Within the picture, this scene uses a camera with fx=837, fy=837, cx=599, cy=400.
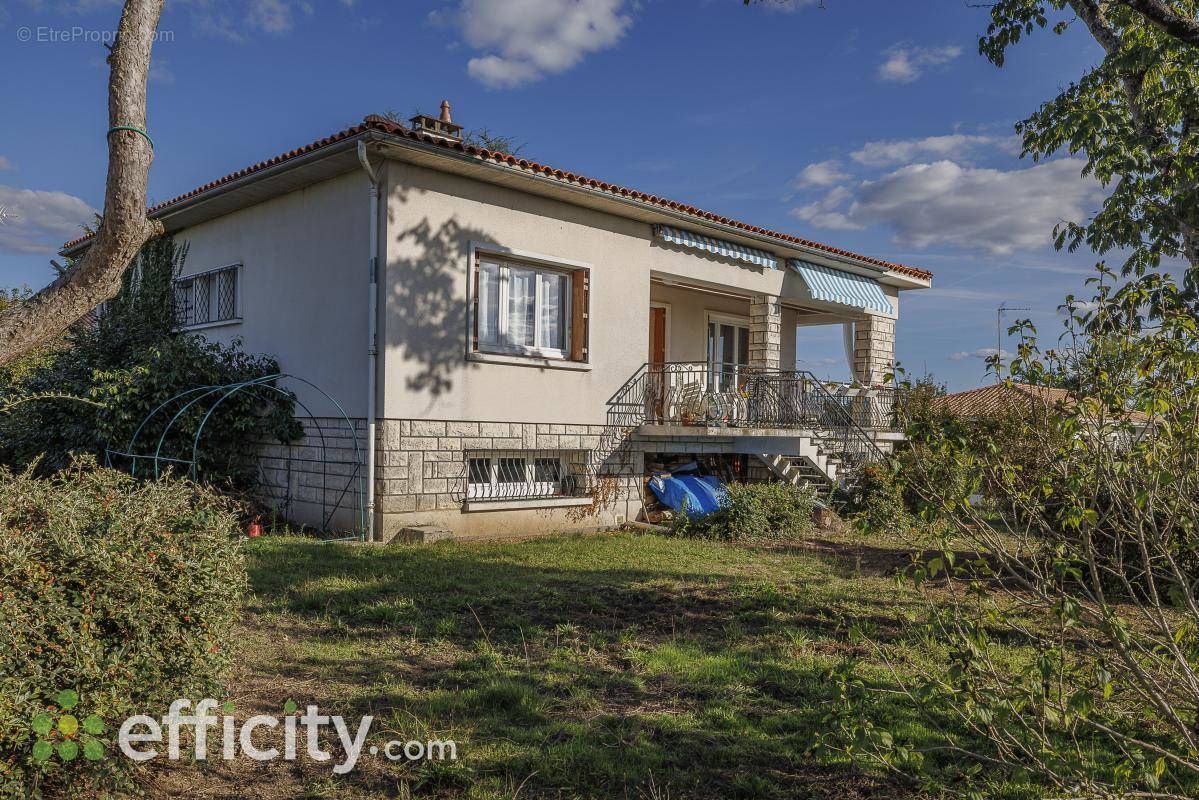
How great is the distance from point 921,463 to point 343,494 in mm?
8460

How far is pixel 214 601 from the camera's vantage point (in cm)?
393

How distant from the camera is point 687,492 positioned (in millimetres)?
12750

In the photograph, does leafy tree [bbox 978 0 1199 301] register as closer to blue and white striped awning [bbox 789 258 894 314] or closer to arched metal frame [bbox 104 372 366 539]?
blue and white striped awning [bbox 789 258 894 314]

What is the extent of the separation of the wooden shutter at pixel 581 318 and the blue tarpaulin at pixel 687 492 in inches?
95.6

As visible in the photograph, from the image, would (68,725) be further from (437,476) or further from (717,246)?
(717,246)

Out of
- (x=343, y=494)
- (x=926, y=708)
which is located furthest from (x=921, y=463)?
(x=343, y=494)

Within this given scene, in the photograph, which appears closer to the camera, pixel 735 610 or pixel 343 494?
pixel 735 610

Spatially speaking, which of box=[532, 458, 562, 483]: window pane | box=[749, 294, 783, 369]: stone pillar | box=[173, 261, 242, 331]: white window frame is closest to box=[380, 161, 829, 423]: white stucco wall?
box=[532, 458, 562, 483]: window pane

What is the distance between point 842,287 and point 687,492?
5804 millimetres

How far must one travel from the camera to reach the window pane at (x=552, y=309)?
11.9 m

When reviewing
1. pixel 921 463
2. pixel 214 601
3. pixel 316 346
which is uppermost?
pixel 316 346

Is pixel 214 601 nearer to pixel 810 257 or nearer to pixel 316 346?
pixel 316 346

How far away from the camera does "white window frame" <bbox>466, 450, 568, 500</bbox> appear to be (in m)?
11.2

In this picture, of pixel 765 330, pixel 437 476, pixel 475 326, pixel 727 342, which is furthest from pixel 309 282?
pixel 727 342
